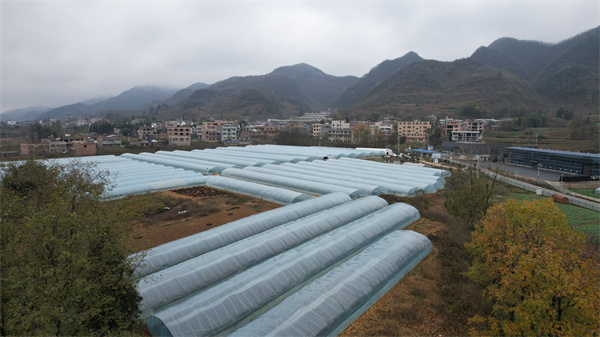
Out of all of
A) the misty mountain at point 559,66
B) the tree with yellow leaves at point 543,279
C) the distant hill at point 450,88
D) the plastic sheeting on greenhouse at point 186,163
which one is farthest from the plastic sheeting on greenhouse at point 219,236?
the misty mountain at point 559,66

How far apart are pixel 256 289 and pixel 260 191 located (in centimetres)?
1268

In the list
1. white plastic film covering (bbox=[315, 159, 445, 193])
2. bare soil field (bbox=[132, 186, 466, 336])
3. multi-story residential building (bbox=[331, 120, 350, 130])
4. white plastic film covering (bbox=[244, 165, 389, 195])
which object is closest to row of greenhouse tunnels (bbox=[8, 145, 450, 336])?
bare soil field (bbox=[132, 186, 466, 336])

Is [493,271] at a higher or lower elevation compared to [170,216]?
higher

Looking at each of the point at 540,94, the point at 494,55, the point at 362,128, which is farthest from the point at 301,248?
the point at 494,55

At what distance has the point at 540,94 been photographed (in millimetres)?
105312

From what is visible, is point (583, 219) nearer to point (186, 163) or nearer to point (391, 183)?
point (391, 183)

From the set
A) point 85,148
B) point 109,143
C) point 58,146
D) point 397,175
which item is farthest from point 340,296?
point 109,143

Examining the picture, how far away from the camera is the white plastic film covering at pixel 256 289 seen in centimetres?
706

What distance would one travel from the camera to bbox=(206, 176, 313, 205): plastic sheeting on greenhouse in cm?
1872

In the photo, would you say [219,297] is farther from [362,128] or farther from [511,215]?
[362,128]

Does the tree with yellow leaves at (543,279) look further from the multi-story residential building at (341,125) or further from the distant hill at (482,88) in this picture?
the distant hill at (482,88)

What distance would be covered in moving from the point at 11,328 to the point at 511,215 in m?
9.85

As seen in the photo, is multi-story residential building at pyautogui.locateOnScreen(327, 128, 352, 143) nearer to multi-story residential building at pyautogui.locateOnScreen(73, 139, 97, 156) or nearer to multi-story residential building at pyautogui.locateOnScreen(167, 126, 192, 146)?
multi-story residential building at pyautogui.locateOnScreen(167, 126, 192, 146)

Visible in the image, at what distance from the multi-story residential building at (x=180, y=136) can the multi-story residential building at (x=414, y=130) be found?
146 ft
